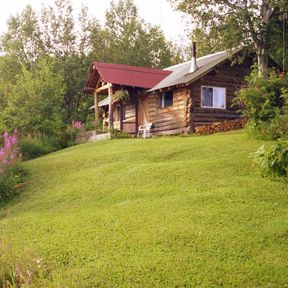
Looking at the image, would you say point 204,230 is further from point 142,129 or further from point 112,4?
point 112,4

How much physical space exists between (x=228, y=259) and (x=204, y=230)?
1.15m

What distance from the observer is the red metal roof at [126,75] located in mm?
26984

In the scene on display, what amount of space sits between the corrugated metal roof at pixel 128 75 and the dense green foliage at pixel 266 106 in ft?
31.6

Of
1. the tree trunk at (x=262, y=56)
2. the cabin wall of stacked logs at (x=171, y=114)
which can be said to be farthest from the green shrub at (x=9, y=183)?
the tree trunk at (x=262, y=56)

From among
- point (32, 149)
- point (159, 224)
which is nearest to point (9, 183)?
point (159, 224)

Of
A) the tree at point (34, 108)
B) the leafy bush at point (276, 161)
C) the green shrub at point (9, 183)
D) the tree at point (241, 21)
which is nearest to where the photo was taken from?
the leafy bush at point (276, 161)

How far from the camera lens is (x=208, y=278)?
6.27 metres

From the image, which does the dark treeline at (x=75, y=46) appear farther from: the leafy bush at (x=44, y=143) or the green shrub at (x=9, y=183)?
the green shrub at (x=9, y=183)

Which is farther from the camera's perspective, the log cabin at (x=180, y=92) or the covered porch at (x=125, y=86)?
the covered porch at (x=125, y=86)

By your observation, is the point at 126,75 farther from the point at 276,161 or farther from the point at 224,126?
the point at 276,161

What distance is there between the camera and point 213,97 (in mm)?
25422

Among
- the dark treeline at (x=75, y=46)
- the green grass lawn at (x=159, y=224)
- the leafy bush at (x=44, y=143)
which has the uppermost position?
the dark treeline at (x=75, y=46)

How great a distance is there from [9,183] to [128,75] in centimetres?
1592

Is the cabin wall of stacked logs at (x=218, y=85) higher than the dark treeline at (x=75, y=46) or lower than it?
lower
